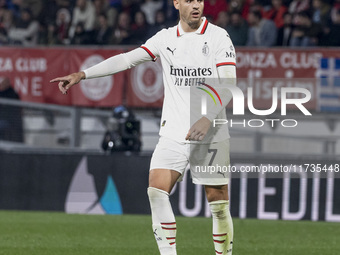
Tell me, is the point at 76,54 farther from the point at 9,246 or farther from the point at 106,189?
the point at 9,246

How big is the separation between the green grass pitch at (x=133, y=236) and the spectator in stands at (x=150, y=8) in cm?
579

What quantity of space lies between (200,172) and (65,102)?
8.18 m

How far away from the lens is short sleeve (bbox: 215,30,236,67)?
19.9ft

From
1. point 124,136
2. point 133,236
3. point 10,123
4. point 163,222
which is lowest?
point 133,236

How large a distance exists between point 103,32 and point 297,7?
3617mm

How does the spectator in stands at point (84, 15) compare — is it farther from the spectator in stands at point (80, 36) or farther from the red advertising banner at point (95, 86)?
the red advertising banner at point (95, 86)

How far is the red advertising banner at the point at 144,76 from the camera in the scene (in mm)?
12633

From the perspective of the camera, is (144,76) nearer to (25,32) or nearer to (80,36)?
(80,36)

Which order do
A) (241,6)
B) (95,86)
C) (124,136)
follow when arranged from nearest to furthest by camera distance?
1. (124,136)
2. (95,86)
3. (241,6)

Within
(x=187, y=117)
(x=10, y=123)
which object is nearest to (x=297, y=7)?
(x=10, y=123)

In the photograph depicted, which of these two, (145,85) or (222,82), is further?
(145,85)

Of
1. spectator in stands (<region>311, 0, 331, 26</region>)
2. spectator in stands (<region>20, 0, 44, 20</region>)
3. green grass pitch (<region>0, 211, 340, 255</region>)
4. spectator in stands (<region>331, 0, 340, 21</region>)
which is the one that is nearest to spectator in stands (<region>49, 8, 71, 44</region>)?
spectator in stands (<region>20, 0, 44, 20</region>)

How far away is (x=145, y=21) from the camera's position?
1530 cm

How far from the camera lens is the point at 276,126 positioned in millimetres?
11938
